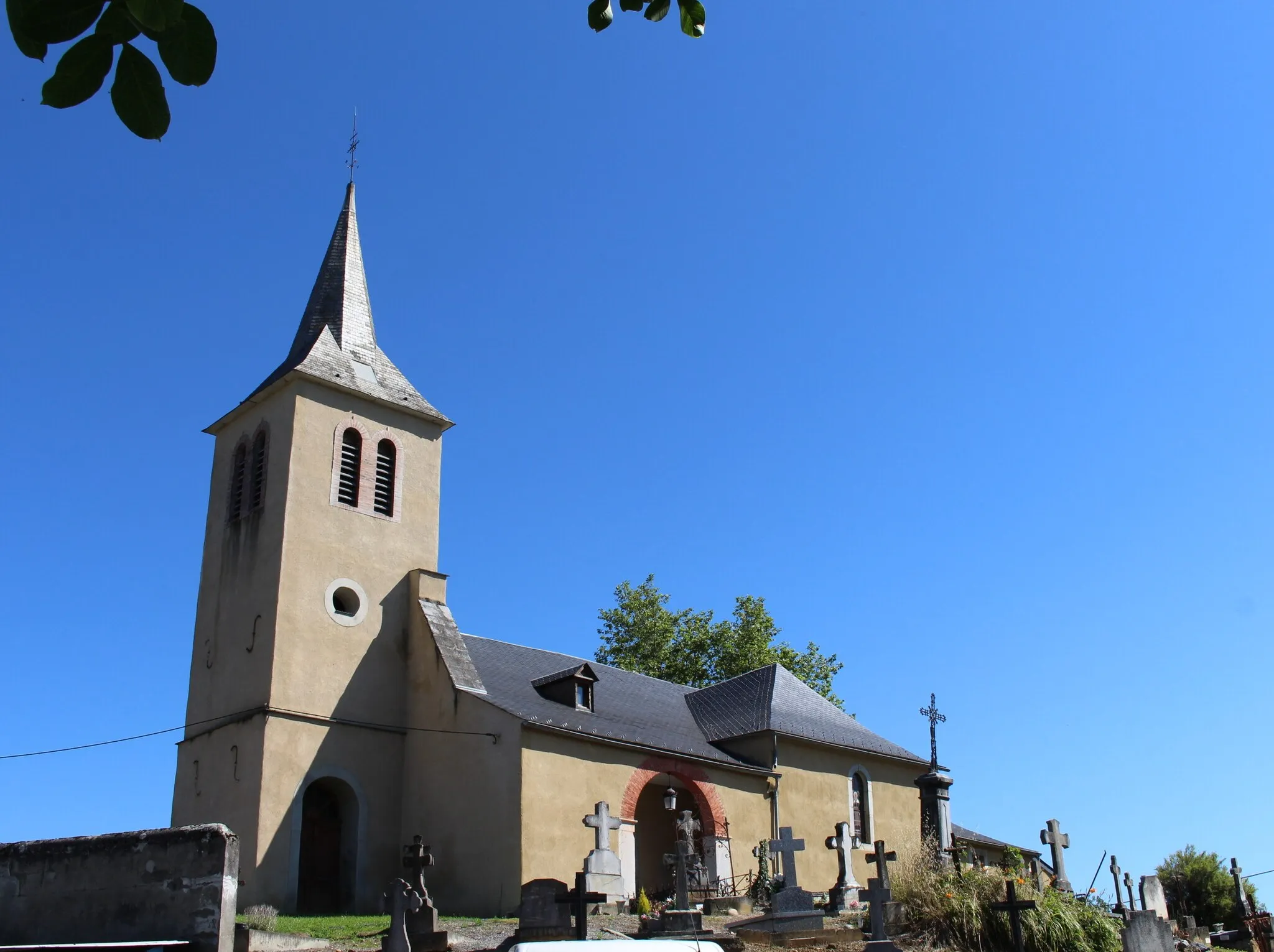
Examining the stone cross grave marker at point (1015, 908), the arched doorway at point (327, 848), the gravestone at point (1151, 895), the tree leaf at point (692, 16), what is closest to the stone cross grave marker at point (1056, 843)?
the gravestone at point (1151, 895)

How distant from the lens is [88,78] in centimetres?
250

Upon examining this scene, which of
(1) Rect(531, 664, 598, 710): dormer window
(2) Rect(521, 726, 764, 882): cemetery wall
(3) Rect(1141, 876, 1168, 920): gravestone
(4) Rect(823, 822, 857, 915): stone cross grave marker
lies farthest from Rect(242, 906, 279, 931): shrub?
(3) Rect(1141, 876, 1168, 920): gravestone

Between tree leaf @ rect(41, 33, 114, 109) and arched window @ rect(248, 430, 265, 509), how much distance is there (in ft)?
71.2

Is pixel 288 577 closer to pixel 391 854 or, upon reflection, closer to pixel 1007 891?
pixel 391 854

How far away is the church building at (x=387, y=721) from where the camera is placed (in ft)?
67.3

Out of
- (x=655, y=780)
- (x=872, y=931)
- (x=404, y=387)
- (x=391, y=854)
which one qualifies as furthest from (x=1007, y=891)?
(x=404, y=387)

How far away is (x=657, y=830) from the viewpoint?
2422cm

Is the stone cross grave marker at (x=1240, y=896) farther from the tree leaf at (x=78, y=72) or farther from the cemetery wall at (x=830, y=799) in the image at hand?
the tree leaf at (x=78, y=72)

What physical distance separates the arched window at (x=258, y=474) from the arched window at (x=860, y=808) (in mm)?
14687

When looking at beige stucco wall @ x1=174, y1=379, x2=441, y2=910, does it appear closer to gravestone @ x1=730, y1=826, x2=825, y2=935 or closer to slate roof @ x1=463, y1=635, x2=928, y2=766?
slate roof @ x1=463, y1=635, x2=928, y2=766

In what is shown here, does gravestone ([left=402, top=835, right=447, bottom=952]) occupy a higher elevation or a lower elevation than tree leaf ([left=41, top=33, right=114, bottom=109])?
lower

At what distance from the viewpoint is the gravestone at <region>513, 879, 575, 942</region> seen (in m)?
13.7

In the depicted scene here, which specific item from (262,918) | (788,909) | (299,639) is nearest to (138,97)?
(788,909)

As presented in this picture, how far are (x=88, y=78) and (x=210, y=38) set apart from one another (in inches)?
10.6
